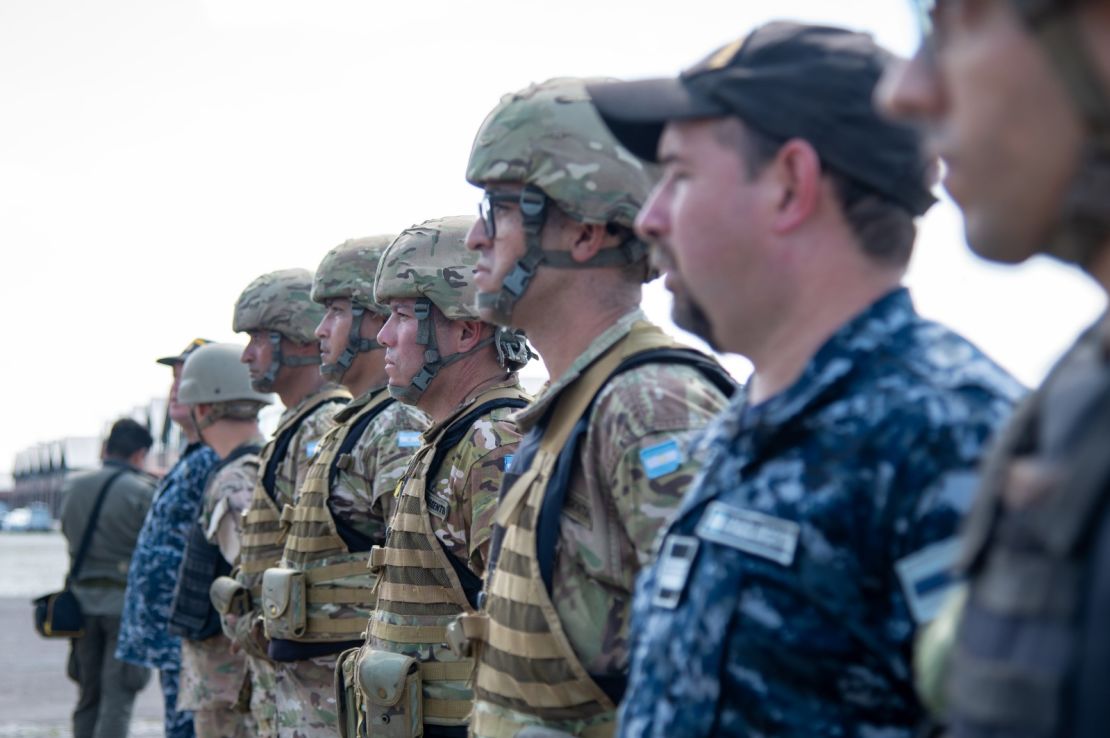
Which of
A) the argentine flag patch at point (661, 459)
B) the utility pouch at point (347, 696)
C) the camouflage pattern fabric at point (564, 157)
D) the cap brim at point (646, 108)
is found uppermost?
the cap brim at point (646, 108)

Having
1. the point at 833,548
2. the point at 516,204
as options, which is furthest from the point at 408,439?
the point at 833,548

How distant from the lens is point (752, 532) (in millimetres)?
2150


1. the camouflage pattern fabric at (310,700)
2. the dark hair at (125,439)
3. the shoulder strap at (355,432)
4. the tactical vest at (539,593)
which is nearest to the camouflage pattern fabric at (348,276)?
the shoulder strap at (355,432)

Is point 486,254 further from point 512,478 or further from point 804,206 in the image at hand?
point 804,206

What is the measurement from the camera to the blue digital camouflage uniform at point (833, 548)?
204cm

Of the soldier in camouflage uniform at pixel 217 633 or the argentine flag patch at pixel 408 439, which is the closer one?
the argentine flag patch at pixel 408 439

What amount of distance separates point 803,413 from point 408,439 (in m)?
3.85

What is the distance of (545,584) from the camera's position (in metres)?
3.18

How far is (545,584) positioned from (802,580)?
118cm

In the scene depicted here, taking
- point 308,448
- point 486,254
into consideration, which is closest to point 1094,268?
point 486,254

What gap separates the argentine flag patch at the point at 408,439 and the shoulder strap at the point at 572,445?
260cm

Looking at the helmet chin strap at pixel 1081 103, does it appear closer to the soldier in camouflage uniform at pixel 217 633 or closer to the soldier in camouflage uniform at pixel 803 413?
the soldier in camouflage uniform at pixel 803 413

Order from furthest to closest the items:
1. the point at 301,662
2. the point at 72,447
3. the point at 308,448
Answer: the point at 72,447 < the point at 308,448 < the point at 301,662

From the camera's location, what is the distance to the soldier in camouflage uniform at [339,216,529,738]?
4809 mm
